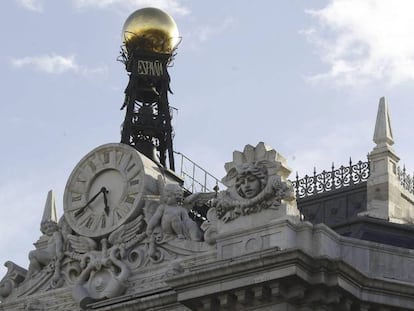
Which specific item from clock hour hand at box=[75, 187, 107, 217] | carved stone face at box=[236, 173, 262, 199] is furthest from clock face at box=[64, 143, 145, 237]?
carved stone face at box=[236, 173, 262, 199]

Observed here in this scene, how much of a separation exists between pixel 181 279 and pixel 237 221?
101 inches

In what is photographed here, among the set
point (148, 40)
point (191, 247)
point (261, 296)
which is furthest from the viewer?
point (148, 40)

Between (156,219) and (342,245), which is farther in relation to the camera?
(156,219)

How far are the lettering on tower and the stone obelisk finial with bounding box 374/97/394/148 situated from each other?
43.1ft

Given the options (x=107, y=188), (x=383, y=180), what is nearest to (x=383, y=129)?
(x=383, y=180)

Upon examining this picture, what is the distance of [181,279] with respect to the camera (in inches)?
2079

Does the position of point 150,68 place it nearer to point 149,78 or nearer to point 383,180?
point 149,78

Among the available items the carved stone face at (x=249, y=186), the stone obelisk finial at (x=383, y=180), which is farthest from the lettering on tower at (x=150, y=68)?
the carved stone face at (x=249, y=186)

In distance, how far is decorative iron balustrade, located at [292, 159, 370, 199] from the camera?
6519 centimetres

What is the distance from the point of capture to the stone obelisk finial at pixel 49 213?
60.4 m

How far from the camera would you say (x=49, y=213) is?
61.5 meters

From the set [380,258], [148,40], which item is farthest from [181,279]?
[148,40]

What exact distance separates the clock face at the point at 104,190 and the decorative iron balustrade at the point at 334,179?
8.87m

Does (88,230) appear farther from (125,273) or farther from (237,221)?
(237,221)
